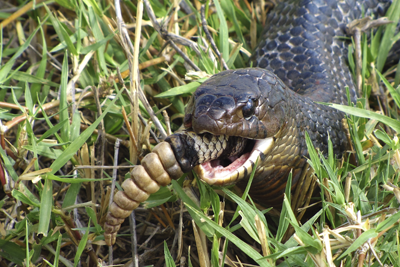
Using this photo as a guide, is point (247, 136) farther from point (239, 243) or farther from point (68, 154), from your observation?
point (68, 154)

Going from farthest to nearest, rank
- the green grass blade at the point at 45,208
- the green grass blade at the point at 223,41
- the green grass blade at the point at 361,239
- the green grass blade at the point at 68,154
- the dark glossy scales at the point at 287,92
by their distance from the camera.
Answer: the green grass blade at the point at 223,41
the green grass blade at the point at 68,154
the green grass blade at the point at 45,208
the dark glossy scales at the point at 287,92
the green grass blade at the point at 361,239

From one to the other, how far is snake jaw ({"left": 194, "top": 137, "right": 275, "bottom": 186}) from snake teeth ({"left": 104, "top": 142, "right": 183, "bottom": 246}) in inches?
4.8

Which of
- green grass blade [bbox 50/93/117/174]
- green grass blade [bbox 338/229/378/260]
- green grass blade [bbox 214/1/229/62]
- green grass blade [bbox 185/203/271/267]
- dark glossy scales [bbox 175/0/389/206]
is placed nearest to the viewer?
green grass blade [bbox 338/229/378/260]

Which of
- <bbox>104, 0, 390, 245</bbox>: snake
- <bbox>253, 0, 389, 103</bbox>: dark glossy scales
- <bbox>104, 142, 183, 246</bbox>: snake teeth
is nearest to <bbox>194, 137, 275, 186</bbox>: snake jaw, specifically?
<bbox>104, 0, 390, 245</bbox>: snake

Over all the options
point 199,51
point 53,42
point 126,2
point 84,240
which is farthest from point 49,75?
point 84,240

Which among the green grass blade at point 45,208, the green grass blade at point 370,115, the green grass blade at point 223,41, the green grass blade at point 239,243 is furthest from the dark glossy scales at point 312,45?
the green grass blade at point 45,208

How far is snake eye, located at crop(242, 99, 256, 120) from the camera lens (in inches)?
80.8

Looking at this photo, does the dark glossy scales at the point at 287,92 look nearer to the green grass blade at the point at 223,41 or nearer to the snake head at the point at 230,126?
the snake head at the point at 230,126

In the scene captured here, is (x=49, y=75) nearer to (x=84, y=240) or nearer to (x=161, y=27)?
(x=161, y=27)

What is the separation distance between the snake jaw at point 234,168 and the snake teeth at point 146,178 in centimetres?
12

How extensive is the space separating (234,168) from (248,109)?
27 centimetres

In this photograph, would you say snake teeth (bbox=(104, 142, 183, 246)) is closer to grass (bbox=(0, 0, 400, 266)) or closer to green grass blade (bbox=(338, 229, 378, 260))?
grass (bbox=(0, 0, 400, 266))

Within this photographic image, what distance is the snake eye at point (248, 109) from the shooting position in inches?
80.8

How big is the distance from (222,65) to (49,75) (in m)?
1.25
